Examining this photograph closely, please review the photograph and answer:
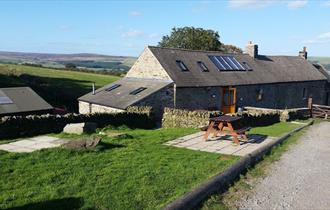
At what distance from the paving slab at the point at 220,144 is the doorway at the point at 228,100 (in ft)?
39.0

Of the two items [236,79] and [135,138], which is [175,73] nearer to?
[236,79]

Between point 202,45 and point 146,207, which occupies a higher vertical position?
point 202,45

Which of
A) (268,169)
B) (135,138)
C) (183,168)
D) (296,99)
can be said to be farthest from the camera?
(296,99)

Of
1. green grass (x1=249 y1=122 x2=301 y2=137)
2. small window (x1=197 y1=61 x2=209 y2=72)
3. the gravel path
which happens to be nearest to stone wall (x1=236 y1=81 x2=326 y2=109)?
small window (x1=197 y1=61 x2=209 y2=72)

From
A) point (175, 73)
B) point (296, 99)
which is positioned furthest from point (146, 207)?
point (296, 99)

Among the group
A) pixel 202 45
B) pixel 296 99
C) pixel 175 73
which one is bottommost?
pixel 296 99

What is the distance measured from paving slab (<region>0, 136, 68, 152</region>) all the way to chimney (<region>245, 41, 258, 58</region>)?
25824 mm

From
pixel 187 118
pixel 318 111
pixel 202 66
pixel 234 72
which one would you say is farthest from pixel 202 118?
pixel 318 111

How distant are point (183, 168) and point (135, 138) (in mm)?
4805

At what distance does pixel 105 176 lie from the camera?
27.5ft

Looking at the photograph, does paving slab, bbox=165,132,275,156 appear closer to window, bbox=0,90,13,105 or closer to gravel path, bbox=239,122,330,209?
gravel path, bbox=239,122,330,209

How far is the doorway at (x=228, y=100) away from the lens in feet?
88.7

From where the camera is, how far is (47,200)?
683 centimetres

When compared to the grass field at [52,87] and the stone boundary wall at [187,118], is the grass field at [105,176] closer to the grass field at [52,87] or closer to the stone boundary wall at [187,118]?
the stone boundary wall at [187,118]
